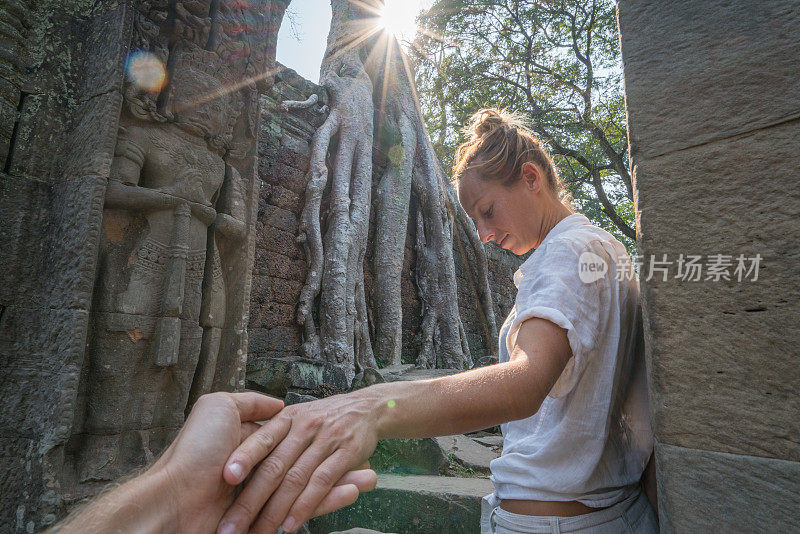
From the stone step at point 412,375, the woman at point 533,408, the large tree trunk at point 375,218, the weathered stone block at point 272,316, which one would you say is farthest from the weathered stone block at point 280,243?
the woman at point 533,408

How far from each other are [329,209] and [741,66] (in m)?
5.14

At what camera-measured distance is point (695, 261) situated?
760mm

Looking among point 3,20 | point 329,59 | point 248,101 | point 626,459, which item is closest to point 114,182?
point 3,20

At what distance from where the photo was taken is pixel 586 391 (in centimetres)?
98

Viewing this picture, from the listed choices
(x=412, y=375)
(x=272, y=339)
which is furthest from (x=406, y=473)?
(x=272, y=339)

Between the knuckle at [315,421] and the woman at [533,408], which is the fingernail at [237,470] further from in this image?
the knuckle at [315,421]

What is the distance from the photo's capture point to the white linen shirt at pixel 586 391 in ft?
2.96

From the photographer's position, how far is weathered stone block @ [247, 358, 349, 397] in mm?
4023

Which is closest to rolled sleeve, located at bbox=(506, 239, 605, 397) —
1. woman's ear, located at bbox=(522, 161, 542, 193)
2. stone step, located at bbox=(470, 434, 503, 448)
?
woman's ear, located at bbox=(522, 161, 542, 193)

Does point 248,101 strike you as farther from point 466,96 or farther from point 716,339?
point 466,96

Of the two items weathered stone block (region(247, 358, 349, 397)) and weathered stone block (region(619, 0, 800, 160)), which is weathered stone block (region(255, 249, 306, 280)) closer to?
weathered stone block (region(247, 358, 349, 397))

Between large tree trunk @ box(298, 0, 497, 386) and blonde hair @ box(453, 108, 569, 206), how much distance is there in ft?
12.5

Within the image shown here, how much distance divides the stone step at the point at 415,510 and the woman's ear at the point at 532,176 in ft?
5.38

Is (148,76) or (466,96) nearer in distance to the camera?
(148,76)
